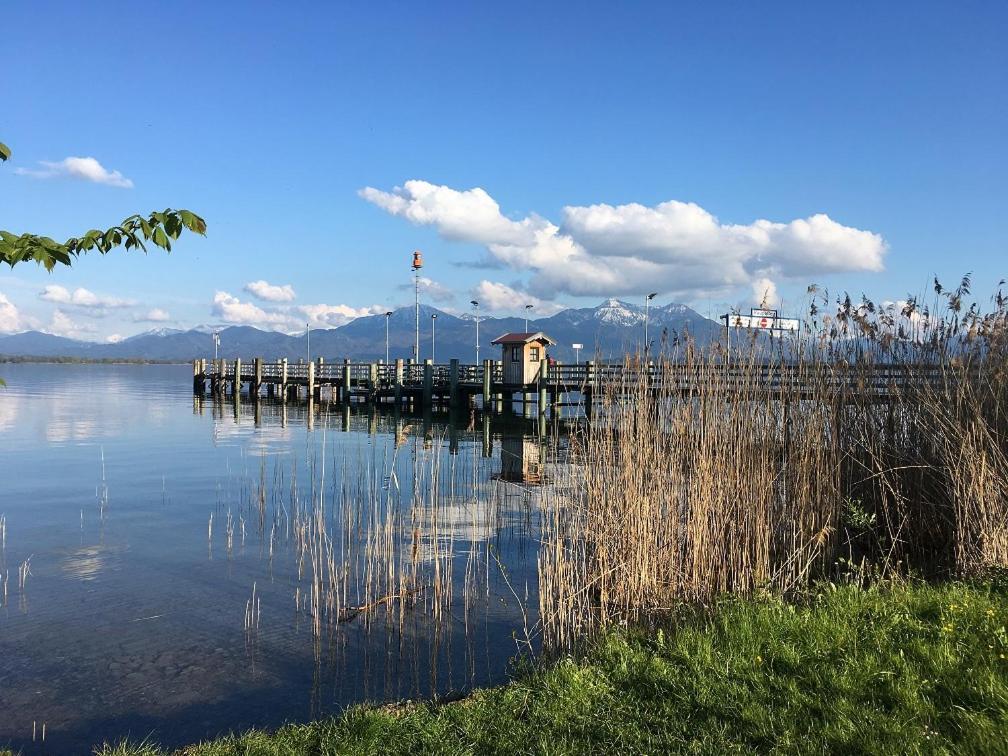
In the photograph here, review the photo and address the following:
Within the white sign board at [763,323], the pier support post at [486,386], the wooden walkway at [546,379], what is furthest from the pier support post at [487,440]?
the white sign board at [763,323]

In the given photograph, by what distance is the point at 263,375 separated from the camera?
170 feet

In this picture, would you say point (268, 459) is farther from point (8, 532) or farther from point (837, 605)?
point (837, 605)

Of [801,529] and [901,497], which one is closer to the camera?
[801,529]

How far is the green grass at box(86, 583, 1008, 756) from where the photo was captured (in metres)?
4.03

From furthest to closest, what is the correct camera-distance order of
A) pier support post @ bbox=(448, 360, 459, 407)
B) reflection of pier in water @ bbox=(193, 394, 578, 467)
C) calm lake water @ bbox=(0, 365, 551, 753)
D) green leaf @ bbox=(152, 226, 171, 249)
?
1. pier support post @ bbox=(448, 360, 459, 407)
2. reflection of pier in water @ bbox=(193, 394, 578, 467)
3. calm lake water @ bbox=(0, 365, 551, 753)
4. green leaf @ bbox=(152, 226, 171, 249)

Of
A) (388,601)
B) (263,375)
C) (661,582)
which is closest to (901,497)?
(661,582)

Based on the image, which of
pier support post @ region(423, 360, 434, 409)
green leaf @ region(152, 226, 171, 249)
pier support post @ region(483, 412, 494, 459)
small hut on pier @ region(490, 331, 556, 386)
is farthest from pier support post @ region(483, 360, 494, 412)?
green leaf @ region(152, 226, 171, 249)

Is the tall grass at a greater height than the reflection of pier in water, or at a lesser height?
greater

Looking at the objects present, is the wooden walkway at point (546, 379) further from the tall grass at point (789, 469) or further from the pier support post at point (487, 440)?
the pier support post at point (487, 440)

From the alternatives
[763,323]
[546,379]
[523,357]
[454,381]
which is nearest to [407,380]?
[454,381]

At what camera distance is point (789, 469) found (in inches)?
291

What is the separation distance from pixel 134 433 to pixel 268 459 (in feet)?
34.3

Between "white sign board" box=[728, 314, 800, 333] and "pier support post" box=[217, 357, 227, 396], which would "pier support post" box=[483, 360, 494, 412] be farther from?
"white sign board" box=[728, 314, 800, 333]

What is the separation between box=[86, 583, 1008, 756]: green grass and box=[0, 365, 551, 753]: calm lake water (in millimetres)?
1035
